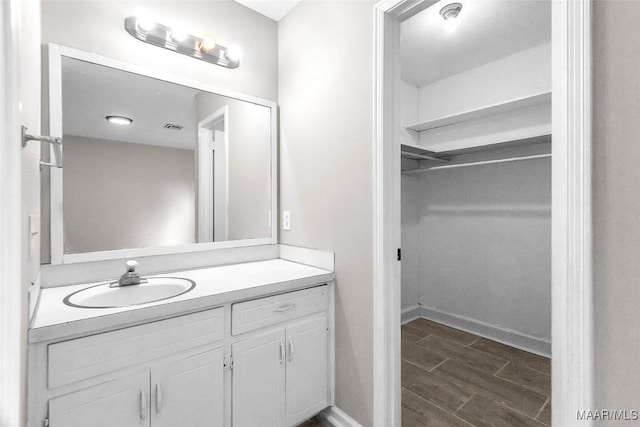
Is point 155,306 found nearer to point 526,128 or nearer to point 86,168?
point 86,168

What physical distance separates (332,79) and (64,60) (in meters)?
1.31

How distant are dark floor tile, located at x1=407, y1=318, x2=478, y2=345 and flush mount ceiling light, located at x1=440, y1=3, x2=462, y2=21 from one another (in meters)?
2.60

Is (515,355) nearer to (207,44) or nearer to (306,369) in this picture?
(306,369)

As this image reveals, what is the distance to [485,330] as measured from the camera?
2.78m

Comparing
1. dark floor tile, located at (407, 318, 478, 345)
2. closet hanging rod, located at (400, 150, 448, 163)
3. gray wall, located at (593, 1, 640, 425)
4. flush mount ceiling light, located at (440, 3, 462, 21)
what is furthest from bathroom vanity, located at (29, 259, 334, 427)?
flush mount ceiling light, located at (440, 3, 462, 21)

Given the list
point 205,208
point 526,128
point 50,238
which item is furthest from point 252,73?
point 526,128

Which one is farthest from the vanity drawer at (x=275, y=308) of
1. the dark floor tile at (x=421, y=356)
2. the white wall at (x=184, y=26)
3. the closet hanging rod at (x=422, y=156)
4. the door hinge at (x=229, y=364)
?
the closet hanging rod at (x=422, y=156)

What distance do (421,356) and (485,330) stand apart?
0.79 metres

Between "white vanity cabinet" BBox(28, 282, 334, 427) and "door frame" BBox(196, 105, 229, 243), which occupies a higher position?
"door frame" BBox(196, 105, 229, 243)

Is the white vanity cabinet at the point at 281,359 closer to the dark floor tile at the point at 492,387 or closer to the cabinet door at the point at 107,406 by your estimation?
the cabinet door at the point at 107,406

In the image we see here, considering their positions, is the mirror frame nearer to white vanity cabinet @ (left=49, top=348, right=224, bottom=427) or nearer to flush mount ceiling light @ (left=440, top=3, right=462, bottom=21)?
white vanity cabinet @ (left=49, top=348, right=224, bottom=427)

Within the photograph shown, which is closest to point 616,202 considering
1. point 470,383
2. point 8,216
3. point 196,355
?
point 8,216

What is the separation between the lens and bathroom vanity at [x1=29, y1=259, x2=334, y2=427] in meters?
0.98

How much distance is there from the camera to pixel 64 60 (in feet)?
4.55
